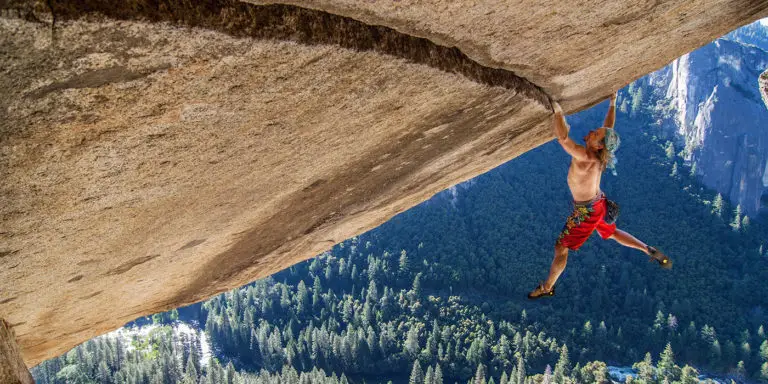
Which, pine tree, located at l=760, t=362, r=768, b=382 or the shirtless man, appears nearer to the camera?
the shirtless man

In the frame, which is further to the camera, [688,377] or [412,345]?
[412,345]

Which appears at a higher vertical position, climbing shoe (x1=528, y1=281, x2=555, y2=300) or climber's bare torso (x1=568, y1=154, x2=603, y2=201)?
climber's bare torso (x1=568, y1=154, x2=603, y2=201)

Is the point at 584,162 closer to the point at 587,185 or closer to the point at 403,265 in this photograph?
the point at 587,185

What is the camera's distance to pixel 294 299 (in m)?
73.9

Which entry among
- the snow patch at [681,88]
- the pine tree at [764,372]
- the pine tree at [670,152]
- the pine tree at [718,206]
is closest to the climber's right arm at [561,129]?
the pine tree at [764,372]

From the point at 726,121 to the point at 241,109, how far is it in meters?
103

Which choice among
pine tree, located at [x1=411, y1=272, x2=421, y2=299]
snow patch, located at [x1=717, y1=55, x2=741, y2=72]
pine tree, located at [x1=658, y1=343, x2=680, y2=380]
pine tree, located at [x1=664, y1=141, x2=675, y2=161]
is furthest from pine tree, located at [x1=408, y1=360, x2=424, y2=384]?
snow patch, located at [x1=717, y1=55, x2=741, y2=72]

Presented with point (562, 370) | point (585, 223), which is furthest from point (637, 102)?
point (585, 223)

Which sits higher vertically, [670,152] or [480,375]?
[480,375]

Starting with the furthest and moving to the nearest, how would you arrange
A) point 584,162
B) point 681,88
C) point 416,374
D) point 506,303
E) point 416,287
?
point 681,88
point 416,287
point 506,303
point 416,374
point 584,162

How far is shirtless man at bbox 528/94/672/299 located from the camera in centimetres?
512

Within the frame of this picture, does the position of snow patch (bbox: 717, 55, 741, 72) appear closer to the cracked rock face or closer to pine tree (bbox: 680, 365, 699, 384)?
pine tree (bbox: 680, 365, 699, 384)

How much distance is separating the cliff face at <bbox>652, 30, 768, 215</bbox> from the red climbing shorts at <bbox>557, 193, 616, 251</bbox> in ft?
313

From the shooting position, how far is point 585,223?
6.00 metres
